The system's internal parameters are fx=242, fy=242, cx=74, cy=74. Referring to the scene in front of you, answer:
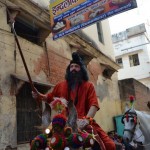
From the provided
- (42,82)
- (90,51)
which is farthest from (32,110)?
(90,51)

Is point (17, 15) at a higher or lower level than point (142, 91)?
higher

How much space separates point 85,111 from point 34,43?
16.6 feet

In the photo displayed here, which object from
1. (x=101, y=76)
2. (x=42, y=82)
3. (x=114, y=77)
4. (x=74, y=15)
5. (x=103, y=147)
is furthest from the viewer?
(x=114, y=77)

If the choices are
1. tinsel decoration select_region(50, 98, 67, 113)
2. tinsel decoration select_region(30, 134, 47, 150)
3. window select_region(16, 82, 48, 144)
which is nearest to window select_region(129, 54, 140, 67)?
window select_region(16, 82, 48, 144)

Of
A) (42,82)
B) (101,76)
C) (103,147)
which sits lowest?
(103,147)

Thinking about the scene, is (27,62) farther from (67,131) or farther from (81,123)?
(67,131)

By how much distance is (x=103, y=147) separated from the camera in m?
3.01

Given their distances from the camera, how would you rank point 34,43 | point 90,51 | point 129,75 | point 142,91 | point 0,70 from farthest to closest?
point 129,75 < point 142,91 < point 90,51 < point 34,43 < point 0,70

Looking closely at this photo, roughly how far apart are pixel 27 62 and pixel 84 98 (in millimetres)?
4248

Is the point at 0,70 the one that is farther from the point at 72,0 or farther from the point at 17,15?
the point at 72,0

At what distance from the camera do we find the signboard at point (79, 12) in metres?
6.27

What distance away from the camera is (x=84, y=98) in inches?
131

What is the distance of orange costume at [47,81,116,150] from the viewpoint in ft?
10.6

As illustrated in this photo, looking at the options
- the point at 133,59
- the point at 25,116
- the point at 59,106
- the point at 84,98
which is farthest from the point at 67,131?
the point at 133,59
